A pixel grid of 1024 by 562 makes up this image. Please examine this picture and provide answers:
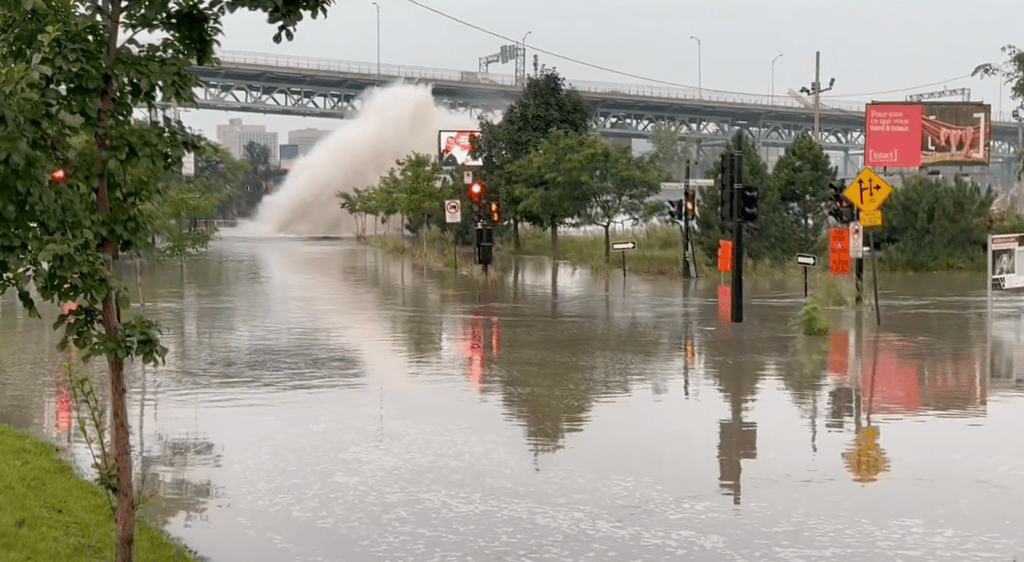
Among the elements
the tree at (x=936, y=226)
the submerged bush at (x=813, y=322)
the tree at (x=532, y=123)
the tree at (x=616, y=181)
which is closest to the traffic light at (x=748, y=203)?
the submerged bush at (x=813, y=322)

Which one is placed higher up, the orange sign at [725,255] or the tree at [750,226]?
the tree at [750,226]

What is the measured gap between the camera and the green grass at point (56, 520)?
8.81 meters

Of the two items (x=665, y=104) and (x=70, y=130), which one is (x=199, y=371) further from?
(x=665, y=104)

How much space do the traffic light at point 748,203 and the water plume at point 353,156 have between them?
81.7 meters

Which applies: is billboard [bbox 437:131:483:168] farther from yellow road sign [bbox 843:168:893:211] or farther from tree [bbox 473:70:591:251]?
yellow road sign [bbox 843:168:893:211]

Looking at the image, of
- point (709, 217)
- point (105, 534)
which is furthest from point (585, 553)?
point (709, 217)

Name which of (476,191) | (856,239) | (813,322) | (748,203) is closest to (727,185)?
(748,203)

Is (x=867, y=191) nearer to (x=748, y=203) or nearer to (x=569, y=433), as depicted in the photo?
(x=748, y=203)

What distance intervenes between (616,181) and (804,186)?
10463 millimetres

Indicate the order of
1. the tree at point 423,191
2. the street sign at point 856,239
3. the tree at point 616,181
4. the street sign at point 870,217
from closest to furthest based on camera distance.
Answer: the street sign at point 870,217 → the street sign at point 856,239 → the tree at point 616,181 → the tree at point 423,191

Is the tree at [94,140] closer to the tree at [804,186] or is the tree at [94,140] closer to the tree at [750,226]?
the tree at [750,226]

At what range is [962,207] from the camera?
46500 millimetres

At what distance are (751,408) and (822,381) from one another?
259 cm

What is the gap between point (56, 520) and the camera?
960cm
